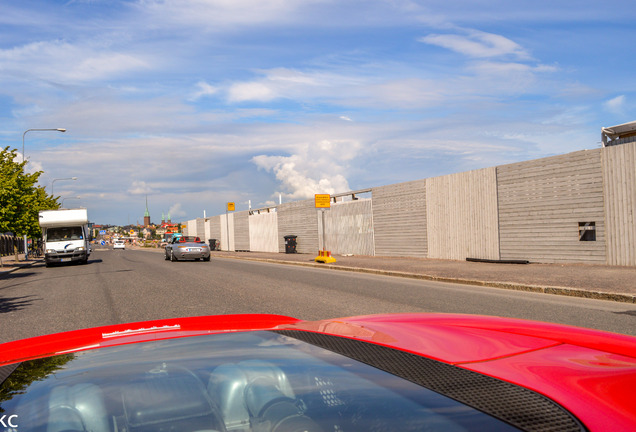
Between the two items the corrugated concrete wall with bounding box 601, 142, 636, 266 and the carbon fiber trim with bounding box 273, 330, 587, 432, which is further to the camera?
the corrugated concrete wall with bounding box 601, 142, 636, 266

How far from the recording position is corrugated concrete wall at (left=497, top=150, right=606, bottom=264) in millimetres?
14648

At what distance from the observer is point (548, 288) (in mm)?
10492

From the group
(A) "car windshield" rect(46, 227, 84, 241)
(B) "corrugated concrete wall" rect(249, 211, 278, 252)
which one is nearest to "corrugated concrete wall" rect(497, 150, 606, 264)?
(A) "car windshield" rect(46, 227, 84, 241)

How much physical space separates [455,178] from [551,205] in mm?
4910

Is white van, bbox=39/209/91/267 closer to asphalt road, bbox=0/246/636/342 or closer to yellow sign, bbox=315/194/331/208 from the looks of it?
asphalt road, bbox=0/246/636/342

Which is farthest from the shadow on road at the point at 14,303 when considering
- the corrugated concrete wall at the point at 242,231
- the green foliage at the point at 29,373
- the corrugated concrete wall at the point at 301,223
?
the corrugated concrete wall at the point at 242,231

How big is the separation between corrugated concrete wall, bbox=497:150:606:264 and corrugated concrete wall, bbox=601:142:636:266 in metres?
0.22

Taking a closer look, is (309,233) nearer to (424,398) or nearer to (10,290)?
(10,290)

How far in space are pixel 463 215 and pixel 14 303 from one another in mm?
15816

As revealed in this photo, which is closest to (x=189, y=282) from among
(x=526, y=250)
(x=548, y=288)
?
(x=548, y=288)

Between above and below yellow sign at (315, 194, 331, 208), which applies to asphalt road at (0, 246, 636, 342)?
below

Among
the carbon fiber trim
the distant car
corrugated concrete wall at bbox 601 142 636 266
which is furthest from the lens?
the distant car

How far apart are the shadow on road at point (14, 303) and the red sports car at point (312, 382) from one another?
9.50 meters

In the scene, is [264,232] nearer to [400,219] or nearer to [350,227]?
[350,227]
